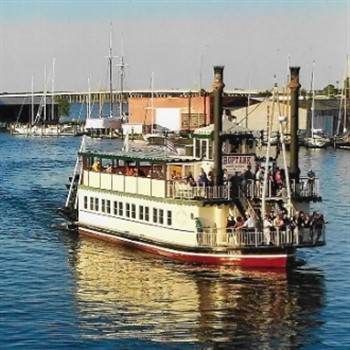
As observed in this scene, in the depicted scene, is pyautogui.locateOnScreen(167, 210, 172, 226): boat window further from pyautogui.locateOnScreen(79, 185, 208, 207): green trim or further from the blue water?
the blue water

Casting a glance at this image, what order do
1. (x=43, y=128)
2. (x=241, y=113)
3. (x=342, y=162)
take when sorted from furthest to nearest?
(x=43, y=128), (x=241, y=113), (x=342, y=162)

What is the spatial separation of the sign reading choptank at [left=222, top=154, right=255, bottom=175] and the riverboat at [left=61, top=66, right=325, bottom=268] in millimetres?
48

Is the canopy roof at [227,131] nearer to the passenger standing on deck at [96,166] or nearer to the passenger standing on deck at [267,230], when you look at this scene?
the passenger standing on deck at [267,230]

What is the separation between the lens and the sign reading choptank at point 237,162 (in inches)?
2003

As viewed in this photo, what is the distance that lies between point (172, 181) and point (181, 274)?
5.91m

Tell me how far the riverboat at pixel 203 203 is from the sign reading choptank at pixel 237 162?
0.05 m

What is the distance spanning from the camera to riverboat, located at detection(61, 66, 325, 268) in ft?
152

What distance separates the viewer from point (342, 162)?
125500 mm

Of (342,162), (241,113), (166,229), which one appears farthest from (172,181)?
(241,113)

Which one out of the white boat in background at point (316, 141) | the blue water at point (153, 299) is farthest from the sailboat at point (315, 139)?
the blue water at point (153, 299)

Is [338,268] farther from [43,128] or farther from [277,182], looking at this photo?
[43,128]

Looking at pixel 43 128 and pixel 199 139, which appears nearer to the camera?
pixel 199 139

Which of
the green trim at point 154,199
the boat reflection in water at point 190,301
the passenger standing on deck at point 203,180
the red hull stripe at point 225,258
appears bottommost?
the boat reflection in water at point 190,301

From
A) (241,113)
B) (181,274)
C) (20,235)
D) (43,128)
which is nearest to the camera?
(181,274)
